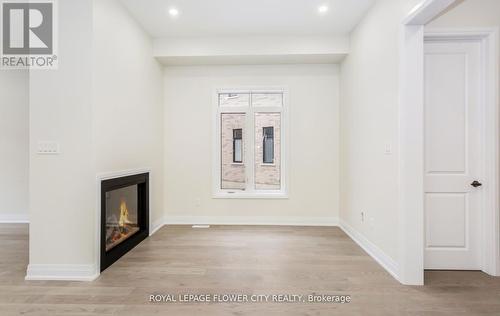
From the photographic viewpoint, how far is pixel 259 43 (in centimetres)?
412

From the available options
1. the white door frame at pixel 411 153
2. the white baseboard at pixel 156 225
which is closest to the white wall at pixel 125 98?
the white baseboard at pixel 156 225

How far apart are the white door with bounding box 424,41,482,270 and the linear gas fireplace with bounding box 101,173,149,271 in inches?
131

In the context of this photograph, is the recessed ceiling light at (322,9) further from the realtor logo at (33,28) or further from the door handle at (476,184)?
the realtor logo at (33,28)

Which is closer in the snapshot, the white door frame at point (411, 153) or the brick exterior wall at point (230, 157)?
the white door frame at point (411, 153)

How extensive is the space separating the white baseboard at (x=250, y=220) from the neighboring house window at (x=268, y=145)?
1029 millimetres

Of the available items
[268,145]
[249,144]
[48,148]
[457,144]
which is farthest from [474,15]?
[48,148]

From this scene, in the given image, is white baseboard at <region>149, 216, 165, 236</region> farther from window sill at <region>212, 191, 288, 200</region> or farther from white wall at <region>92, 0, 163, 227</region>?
window sill at <region>212, 191, 288, 200</region>

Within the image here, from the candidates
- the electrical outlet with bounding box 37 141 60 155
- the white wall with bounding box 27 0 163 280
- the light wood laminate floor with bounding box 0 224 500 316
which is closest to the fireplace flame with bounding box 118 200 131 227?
the light wood laminate floor with bounding box 0 224 500 316

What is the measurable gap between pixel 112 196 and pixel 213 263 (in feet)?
4.66

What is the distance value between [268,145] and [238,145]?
53 cm

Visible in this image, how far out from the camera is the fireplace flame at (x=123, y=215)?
11.1ft

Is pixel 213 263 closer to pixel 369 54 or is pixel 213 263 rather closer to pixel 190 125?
pixel 190 125

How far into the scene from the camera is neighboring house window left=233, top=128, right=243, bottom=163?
4.78 meters

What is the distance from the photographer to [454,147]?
273 cm
